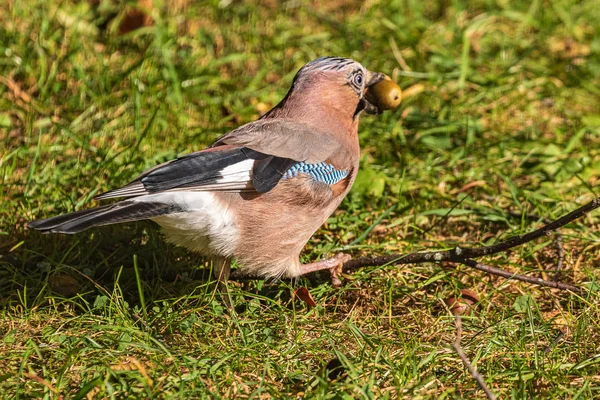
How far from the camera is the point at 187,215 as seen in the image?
371cm

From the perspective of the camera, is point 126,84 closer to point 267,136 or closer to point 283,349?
point 267,136

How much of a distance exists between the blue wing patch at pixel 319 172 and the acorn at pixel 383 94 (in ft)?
2.06

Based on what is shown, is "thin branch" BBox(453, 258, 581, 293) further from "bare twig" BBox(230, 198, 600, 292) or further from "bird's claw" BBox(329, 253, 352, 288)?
"bird's claw" BBox(329, 253, 352, 288)

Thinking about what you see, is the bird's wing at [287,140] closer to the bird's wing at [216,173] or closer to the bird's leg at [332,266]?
the bird's wing at [216,173]

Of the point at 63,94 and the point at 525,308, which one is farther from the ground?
the point at 63,94

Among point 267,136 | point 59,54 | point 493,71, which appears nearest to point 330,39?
point 493,71

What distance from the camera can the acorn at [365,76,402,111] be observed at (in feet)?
15.1

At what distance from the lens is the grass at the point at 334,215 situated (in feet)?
10.8

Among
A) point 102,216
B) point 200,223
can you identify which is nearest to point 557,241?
point 200,223

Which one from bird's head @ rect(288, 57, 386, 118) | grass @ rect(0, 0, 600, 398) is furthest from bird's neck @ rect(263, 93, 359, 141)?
grass @ rect(0, 0, 600, 398)

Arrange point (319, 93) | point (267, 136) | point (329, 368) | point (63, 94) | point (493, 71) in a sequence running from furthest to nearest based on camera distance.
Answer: point (493, 71), point (63, 94), point (319, 93), point (267, 136), point (329, 368)

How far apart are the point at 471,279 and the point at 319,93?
4.04 feet

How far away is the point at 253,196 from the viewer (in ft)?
12.6

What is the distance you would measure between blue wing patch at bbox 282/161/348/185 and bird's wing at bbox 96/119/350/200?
2 cm
